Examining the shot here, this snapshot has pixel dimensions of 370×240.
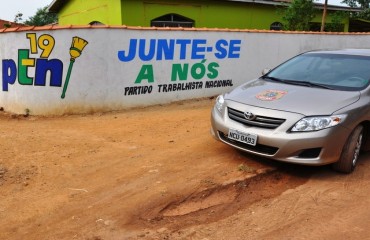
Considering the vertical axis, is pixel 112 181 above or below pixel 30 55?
below

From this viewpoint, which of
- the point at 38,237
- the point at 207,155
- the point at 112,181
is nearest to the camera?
the point at 38,237

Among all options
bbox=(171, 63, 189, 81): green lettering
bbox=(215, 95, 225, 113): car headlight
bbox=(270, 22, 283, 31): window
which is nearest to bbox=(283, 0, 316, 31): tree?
bbox=(270, 22, 283, 31): window

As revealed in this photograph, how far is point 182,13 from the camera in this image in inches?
572

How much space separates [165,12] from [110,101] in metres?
6.90

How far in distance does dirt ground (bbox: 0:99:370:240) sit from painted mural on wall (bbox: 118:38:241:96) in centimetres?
257

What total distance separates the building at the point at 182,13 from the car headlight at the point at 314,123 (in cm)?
991

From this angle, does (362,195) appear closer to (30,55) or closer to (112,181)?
(112,181)

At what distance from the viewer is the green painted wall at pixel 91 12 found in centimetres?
1345

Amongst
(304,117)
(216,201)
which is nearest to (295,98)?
(304,117)

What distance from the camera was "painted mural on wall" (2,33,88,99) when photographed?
7.80 meters

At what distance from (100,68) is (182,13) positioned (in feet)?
24.1

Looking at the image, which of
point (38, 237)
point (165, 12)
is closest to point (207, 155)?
point (38, 237)

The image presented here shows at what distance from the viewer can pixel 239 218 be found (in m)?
3.72

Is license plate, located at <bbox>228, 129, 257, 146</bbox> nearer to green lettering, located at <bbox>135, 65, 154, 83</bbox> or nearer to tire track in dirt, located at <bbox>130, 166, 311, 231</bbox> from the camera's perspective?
tire track in dirt, located at <bbox>130, 166, 311, 231</bbox>
